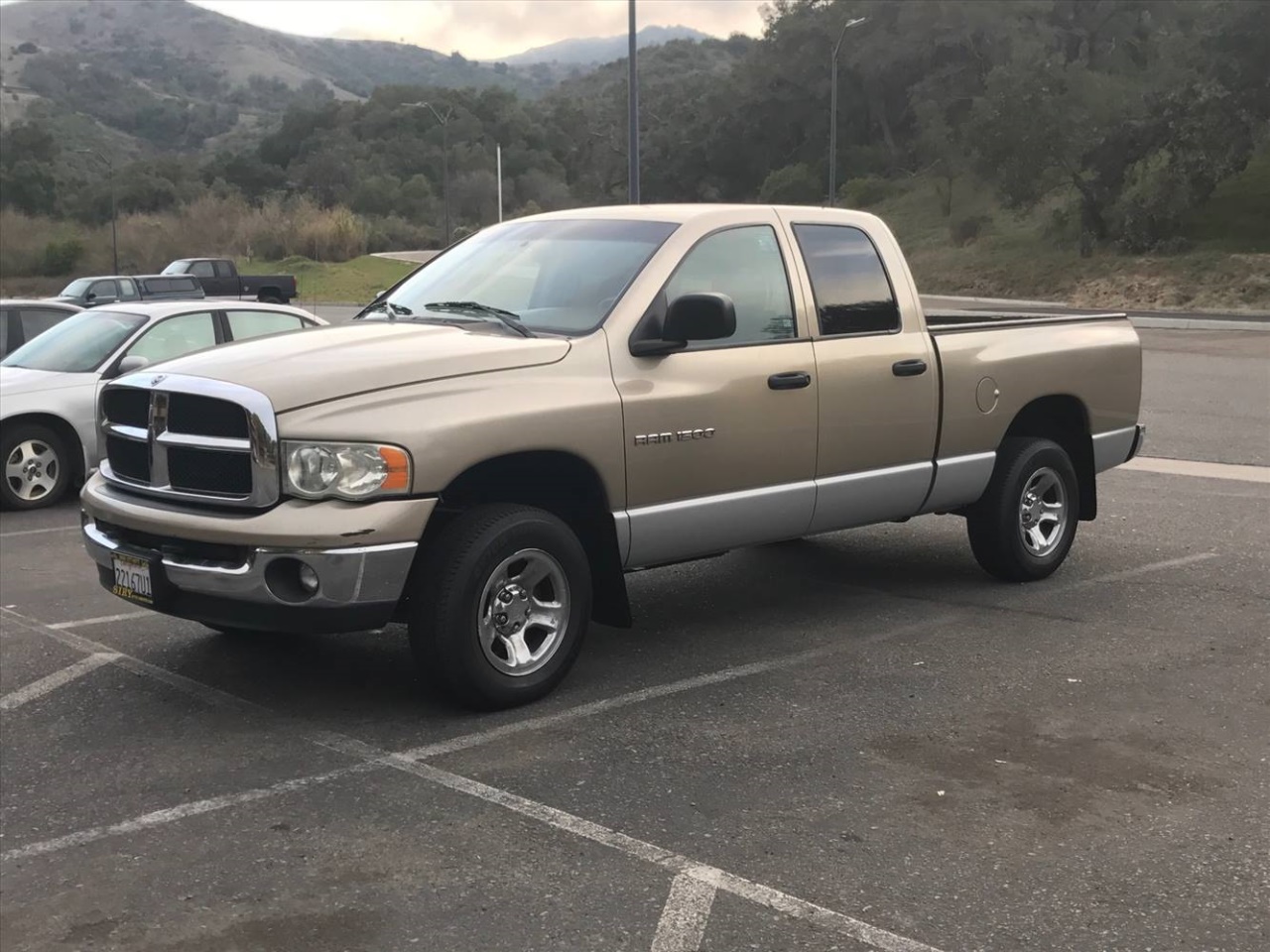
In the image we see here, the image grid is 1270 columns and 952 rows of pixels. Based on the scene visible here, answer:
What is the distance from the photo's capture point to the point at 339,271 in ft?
176

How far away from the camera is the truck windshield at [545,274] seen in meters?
5.60

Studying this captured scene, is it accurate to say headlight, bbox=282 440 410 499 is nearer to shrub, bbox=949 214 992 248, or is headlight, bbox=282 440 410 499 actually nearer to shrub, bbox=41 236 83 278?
shrub, bbox=949 214 992 248

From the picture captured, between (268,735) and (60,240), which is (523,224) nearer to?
(268,735)

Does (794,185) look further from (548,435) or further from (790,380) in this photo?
(548,435)

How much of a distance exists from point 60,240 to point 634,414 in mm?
69786

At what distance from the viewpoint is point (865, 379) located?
622 cm

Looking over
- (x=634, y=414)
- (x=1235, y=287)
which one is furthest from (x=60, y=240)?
(x=634, y=414)

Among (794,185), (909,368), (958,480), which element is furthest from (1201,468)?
(794,185)

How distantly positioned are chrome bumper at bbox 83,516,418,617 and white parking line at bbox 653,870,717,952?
1.57 m

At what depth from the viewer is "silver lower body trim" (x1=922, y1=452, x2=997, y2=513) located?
263 inches

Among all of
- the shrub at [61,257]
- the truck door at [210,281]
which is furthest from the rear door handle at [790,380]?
the shrub at [61,257]

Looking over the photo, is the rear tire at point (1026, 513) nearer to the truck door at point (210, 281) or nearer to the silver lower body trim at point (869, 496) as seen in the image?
the silver lower body trim at point (869, 496)

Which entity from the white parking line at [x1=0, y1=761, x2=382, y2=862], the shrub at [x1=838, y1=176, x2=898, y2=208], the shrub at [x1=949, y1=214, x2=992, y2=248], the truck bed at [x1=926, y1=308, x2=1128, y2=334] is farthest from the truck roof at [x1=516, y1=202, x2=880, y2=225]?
the shrub at [x1=838, y1=176, x2=898, y2=208]

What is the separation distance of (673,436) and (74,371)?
252 inches
